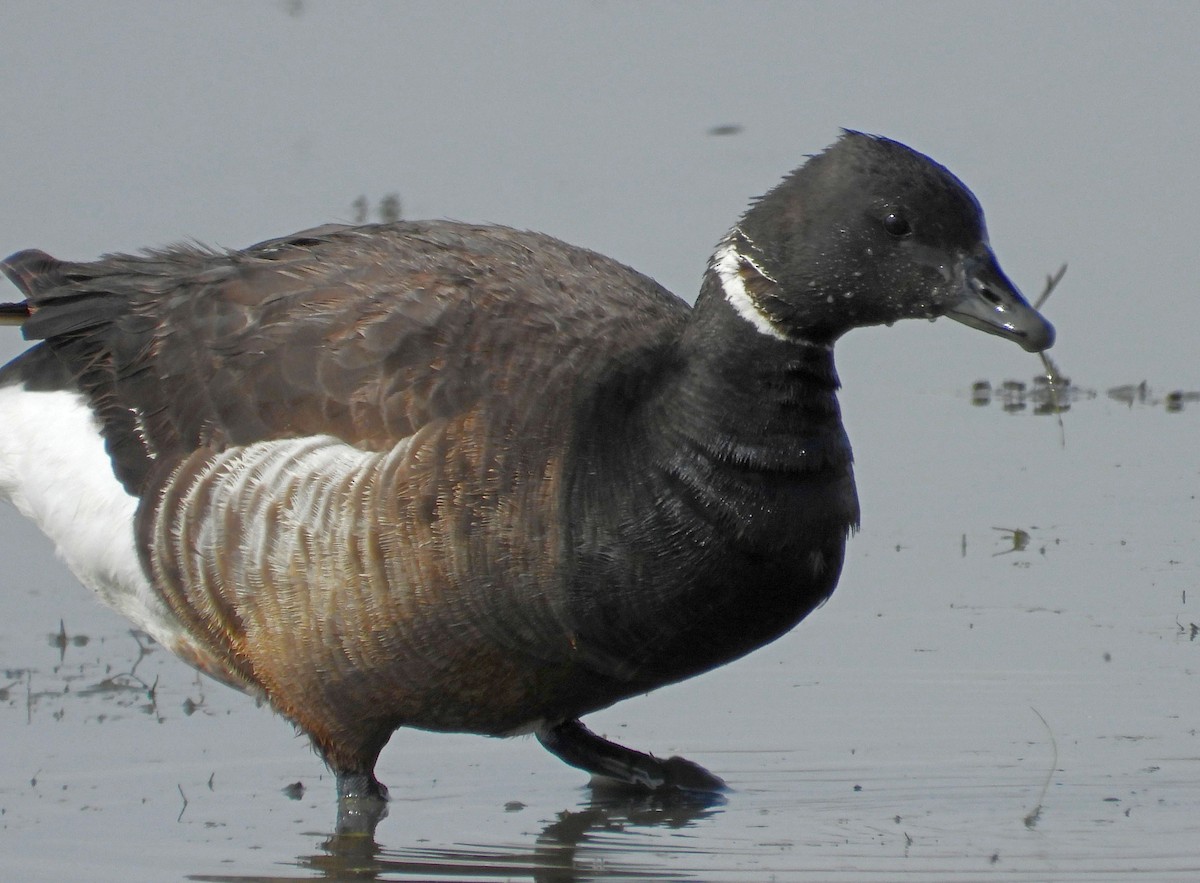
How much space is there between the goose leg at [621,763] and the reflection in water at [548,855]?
49 millimetres

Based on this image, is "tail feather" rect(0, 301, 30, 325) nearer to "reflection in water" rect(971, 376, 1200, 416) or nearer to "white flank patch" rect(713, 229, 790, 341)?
"white flank patch" rect(713, 229, 790, 341)

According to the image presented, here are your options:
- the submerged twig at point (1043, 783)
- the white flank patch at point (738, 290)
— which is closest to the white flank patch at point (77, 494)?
the white flank patch at point (738, 290)

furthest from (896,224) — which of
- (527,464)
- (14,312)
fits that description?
(14,312)

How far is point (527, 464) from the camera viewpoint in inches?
270

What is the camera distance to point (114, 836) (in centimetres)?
708

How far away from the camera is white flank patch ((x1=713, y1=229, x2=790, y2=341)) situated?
6.91m

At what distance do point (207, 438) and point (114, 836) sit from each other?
1.30 meters

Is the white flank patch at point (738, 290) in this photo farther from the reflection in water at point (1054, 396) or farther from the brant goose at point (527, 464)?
the reflection in water at point (1054, 396)

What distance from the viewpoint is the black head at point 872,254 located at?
22.3 ft

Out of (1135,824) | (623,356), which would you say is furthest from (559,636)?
(1135,824)

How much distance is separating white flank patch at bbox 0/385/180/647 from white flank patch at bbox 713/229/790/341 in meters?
2.15

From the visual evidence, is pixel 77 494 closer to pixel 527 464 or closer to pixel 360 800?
pixel 360 800

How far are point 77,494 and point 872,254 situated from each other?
293 cm

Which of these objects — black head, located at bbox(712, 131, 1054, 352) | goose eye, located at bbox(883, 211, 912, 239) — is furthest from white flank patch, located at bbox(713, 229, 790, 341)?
goose eye, located at bbox(883, 211, 912, 239)
